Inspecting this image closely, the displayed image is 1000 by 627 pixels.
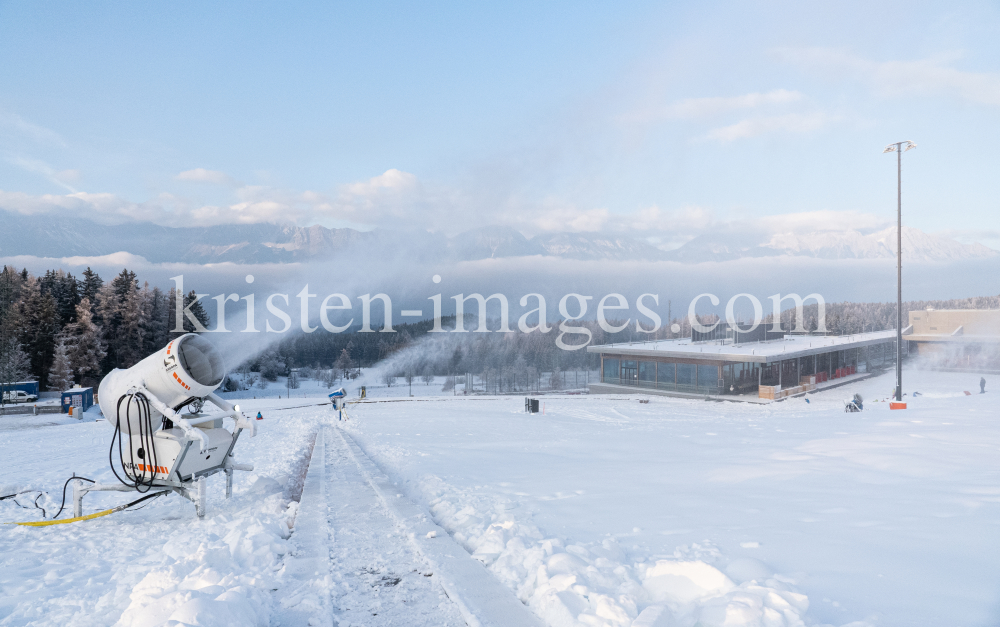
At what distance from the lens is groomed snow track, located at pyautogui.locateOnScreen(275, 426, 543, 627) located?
4.23 meters

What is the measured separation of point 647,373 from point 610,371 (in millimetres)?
4392

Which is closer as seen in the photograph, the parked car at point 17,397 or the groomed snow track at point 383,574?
the groomed snow track at point 383,574

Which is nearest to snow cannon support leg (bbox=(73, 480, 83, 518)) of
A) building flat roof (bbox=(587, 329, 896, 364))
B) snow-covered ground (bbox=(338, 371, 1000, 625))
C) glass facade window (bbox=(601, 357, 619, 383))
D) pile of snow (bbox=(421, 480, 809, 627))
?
snow-covered ground (bbox=(338, 371, 1000, 625))

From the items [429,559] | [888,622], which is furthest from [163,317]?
[888,622]

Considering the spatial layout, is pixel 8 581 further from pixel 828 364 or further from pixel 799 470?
pixel 828 364

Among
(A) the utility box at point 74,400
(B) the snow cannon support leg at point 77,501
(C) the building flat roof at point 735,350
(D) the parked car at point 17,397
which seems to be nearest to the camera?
(B) the snow cannon support leg at point 77,501

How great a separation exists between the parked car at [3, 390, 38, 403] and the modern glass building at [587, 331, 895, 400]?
1900 inches

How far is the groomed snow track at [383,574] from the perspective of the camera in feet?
13.9

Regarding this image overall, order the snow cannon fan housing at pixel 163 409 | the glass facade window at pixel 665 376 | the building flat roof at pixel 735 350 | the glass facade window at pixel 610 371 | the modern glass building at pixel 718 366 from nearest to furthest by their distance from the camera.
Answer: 1. the snow cannon fan housing at pixel 163 409
2. the building flat roof at pixel 735 350
3. the modern glass building at pixel 718 366
4. the glass facade window at pixel 665 376
5. the glass facade window at pixel 610 371

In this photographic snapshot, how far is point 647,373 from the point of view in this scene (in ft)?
158

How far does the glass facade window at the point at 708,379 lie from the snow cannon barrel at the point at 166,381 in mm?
42925

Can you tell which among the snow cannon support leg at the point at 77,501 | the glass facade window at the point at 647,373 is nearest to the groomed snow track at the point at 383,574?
the snow cannon support leg at the point at 77,501

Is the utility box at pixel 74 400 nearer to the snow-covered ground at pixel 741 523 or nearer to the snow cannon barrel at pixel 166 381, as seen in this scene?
the snow cannon barrel at pixel 166 381

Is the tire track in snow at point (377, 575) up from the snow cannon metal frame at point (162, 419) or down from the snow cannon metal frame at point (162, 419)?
down
